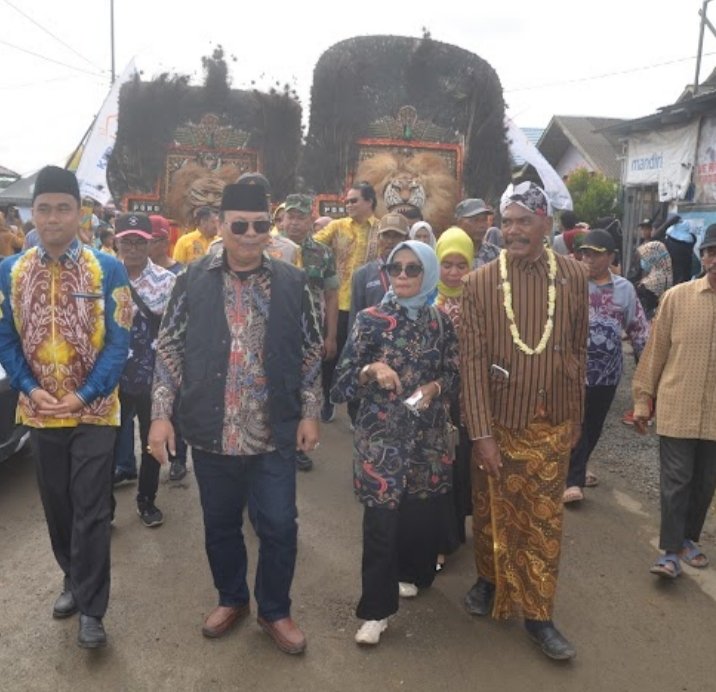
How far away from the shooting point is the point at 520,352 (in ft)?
9.30

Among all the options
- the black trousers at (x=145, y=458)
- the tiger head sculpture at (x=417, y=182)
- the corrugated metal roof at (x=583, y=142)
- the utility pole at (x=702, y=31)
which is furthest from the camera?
the corrugated metal roof at (x=583, y=142)

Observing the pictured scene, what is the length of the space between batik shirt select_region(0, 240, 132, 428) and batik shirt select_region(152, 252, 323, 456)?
11.6 inches

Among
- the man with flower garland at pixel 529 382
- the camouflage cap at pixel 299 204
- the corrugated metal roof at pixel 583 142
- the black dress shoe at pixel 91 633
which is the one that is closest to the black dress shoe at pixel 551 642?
the man with flower garland at pixel 529 382

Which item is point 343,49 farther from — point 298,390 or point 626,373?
point 298,390

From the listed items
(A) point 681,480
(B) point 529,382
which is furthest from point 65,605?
(A) point 681,480

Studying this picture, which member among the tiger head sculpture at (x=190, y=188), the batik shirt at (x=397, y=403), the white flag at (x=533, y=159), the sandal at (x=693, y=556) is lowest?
the sandal at (x=693, y=556)

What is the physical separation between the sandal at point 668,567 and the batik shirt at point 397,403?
4.51 feet

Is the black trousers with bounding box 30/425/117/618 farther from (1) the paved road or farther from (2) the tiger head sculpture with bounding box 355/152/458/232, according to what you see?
(2) the tiger head sculpture with bounding box 355/152/458/232

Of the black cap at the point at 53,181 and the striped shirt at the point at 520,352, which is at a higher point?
the black cap at the point at 53,181

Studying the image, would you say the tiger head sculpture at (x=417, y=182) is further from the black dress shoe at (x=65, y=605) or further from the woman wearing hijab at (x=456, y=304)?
the black dress shoe at (x=65, y=605)

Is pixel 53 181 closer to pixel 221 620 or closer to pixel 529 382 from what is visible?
Result: pixel 221 620

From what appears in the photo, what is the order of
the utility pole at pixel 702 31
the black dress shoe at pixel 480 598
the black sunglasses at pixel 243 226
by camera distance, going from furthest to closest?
the utility pole at pixel 702 31 → the black dress shoe at pixel 480 598 → the black sunglasses at pixel 243 226

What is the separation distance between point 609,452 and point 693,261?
3.91m

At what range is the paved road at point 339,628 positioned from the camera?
270 cm
